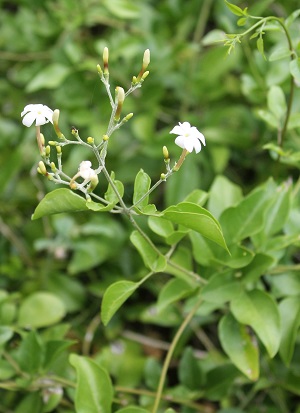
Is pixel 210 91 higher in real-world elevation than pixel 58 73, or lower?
lower

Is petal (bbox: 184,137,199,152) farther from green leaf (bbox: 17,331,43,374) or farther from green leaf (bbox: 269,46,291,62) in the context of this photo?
green leaf (bbox: 17,331,43,374)

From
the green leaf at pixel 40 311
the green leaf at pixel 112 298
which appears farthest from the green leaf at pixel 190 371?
the green leaf at pixel 112 298

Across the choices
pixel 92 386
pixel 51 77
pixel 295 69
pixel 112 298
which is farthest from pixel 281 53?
pixel 51 77

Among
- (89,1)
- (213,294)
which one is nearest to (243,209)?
(213,294)

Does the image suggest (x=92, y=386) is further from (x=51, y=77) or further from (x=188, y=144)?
(x=51, y=77)

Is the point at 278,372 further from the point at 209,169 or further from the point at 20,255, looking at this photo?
the point at 20,255

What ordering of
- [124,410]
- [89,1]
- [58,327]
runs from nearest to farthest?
[124,410]
[58,327]
[89,1]

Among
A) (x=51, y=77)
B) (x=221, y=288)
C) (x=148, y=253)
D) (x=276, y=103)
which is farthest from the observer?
(x=51, y=77)
